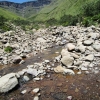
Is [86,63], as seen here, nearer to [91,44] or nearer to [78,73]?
[78,73]

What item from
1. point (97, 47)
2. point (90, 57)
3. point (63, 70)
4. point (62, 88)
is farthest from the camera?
point (97, 47)

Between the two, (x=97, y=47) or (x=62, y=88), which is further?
(x=97, y=47)

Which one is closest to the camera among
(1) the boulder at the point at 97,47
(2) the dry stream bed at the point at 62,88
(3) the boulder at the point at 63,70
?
(2) the dry stream bed at the point at 62,88

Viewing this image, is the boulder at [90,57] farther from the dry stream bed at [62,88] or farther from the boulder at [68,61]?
the dry stream bed at [62,88]

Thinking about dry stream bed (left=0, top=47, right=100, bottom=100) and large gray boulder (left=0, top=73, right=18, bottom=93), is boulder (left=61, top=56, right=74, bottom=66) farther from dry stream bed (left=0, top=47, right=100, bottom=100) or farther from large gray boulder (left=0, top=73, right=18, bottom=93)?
large gray boulder (left=0, top=73, right=18, bottom=93)

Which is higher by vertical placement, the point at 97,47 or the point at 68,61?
the point at 97,47

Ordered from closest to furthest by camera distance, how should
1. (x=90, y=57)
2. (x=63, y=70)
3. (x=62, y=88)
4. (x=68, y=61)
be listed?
(x=62, y=88)
(x=63, y=70)
(x=68, y=61)
(x=90, y=57)

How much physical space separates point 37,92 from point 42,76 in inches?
111

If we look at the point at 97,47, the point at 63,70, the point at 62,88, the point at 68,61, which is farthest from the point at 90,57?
the point at 62,88

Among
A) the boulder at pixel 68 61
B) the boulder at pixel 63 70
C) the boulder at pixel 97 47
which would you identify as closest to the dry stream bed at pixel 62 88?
the boulder at pixel 63 70

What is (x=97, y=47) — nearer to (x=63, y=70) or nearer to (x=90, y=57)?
(x=90, y=57)

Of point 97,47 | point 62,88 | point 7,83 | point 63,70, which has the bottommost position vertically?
point 62,88

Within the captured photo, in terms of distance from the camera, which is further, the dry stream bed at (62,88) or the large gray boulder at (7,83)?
the large gray boulder at (7,83)

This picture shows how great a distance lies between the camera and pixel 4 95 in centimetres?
1152
